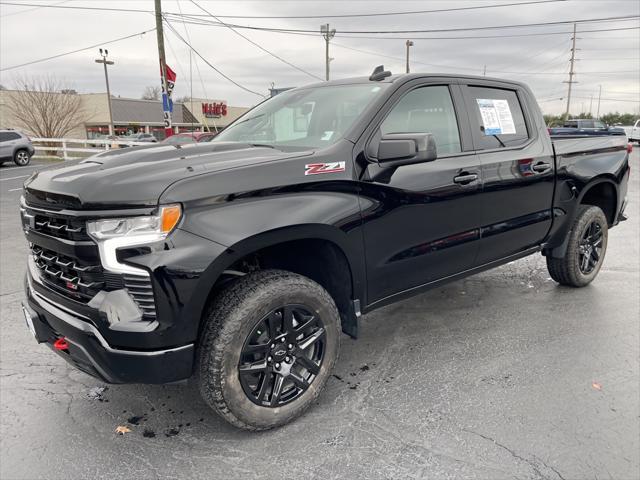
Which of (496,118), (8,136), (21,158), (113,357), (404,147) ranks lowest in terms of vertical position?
(113,357)

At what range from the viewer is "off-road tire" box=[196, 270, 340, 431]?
2352mm

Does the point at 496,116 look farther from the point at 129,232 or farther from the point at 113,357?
the point at 113,357

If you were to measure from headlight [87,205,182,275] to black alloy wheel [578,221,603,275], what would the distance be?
400 centimetres

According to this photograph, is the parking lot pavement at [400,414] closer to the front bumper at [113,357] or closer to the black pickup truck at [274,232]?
the black pickup truck at [274,232]

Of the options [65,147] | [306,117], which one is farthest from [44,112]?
[306,117]

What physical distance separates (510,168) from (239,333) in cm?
246

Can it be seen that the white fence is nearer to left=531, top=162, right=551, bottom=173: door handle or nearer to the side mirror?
left=531, top=162, right=551, bottom=173: door handle

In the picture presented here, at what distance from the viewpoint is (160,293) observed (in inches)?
83.8

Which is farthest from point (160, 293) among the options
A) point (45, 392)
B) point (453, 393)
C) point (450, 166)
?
point (450, 166)

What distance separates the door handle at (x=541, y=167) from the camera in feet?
12.9

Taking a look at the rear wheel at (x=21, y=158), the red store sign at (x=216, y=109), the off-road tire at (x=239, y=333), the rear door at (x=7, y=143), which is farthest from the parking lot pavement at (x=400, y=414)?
the red store sign at (x=216, y=109)

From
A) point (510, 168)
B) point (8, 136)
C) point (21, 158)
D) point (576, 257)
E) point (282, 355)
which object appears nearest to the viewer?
point (282, 355)

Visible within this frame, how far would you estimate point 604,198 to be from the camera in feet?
16.3

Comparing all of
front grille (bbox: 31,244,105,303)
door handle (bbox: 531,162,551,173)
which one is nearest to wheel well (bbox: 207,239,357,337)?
front grille (bbox: 31,244,105,303)
